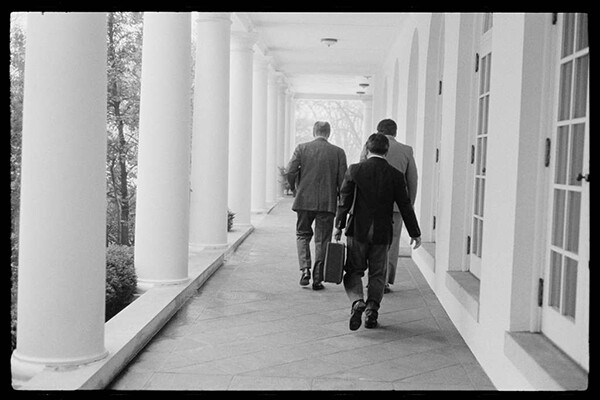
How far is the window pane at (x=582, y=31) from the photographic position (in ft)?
13.7

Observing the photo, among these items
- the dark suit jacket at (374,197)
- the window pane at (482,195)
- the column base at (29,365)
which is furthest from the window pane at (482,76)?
the column base at (29,365)

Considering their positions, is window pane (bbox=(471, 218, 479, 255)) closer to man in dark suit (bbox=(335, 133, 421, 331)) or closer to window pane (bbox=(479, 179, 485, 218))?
window pane (bbox=(479, 179, 485, 218))

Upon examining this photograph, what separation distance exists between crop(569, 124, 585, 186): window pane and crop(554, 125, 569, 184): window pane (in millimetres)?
128

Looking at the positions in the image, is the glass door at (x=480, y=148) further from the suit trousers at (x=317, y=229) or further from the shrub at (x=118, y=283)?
the shrub at (x=118, y=283)

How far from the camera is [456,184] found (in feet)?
24.8

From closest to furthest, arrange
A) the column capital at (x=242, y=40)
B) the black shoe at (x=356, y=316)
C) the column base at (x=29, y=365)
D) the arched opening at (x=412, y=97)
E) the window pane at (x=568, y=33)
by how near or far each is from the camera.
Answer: the window pane at (x=568, y=33), the column base at (x=29, y=365), the black shoe at (x=356, y=316), the arched opening at (x=412, y=97), the column capital at (x=242, y=40)

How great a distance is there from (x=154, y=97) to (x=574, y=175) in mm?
4608

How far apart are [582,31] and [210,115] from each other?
6.91 metres

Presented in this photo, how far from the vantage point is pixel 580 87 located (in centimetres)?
423

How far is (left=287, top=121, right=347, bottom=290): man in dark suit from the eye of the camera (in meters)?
8.70

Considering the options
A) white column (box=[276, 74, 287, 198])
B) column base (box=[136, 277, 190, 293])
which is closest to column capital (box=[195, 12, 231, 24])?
column base (box=[136, 277, 190, 293])

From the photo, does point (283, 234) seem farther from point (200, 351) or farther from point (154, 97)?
point (200, 351)


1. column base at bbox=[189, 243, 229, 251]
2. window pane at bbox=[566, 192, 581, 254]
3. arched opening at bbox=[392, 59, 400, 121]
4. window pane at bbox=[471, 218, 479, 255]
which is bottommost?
column base at bbox=[189, 243, 229, 251]

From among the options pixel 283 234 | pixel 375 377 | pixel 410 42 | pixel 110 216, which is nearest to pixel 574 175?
pixel 375 377
